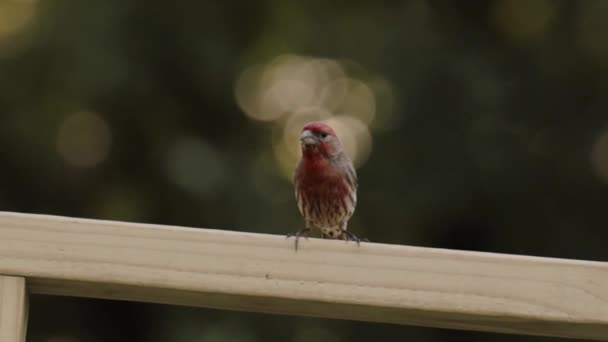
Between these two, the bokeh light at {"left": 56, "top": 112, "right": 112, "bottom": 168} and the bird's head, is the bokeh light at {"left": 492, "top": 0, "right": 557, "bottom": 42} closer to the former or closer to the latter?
the bokeh light at {"left": 56, "top": 112, "right": 112, "bottom": 168}

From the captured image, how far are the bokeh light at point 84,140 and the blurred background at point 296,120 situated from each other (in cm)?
1

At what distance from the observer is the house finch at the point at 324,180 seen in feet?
15.1

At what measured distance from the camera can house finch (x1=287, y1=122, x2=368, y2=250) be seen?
15.1 feet

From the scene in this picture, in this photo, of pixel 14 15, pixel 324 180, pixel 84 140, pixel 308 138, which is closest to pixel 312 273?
pixel 308 138

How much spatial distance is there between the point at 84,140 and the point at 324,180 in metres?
3.24

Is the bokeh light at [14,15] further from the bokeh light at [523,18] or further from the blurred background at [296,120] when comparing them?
the bokeh light at [523,18]

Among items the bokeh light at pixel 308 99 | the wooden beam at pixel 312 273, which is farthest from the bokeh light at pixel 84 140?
the wooden beam at pixel 312 273

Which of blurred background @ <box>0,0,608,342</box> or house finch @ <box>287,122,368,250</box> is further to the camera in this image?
blurred background @ <box>0,0,608,342</box>

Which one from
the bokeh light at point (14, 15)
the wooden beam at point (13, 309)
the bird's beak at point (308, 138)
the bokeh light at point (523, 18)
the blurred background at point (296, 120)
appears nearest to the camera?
the wooden beam at point (13, 309)

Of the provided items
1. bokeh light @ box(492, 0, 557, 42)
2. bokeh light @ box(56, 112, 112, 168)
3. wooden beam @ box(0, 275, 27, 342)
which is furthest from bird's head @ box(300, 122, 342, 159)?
bokeh light @ box(492, 0, 557, 42)

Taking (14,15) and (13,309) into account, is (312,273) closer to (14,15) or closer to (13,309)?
(13,309)

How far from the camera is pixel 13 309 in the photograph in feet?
6.92

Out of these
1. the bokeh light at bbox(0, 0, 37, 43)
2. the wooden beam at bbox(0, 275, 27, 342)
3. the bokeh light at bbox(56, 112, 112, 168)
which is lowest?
the wooden beam at bbox(0, 275, 27, 342)

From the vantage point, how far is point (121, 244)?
2.16 meters
